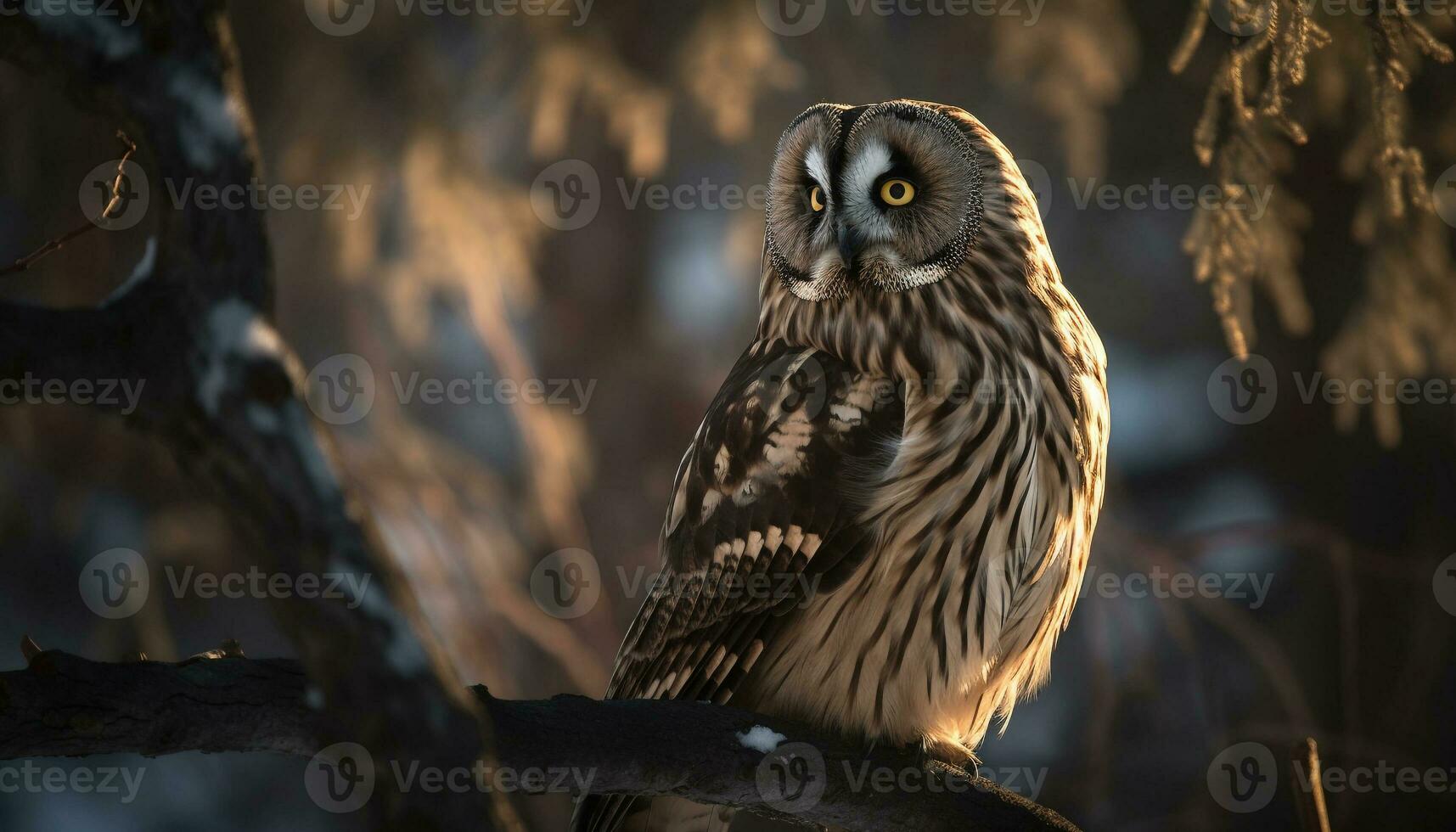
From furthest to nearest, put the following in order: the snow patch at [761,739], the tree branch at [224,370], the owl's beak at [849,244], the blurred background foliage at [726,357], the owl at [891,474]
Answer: the blurred background foliage at [726,357]
the owl's beak at [849,244]
the owl at [891,474]
the snow patch at [761,739]
the tree branch at [224,370]

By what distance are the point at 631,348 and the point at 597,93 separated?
2.12 meters

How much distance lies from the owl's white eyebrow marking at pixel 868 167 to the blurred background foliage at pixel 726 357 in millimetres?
1217

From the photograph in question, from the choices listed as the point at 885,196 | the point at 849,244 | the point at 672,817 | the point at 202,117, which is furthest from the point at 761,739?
the point at 202,117

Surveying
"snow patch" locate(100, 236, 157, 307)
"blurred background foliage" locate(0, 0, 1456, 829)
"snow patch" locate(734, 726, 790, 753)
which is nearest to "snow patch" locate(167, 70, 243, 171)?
"snow patch" locate(100, 236, 157, 307)

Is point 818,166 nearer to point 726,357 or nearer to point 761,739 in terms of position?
point 761,739

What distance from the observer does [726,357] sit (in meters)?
6.23

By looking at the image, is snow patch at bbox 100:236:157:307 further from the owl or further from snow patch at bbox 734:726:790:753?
the owl

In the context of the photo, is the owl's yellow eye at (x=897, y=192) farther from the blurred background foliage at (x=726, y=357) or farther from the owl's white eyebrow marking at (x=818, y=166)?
the blurred background foliage at (x=726, y=357)

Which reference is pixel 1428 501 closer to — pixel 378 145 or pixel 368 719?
pixel 378 145

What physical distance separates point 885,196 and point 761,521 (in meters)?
0.78

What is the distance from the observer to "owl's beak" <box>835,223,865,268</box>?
2.56 m

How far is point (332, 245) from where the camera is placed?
16.0 feet

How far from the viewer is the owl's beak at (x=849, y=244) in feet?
8.39

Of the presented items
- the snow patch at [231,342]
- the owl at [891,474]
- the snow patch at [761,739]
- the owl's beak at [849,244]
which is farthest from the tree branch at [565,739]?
the owl's beak at [849,244]
